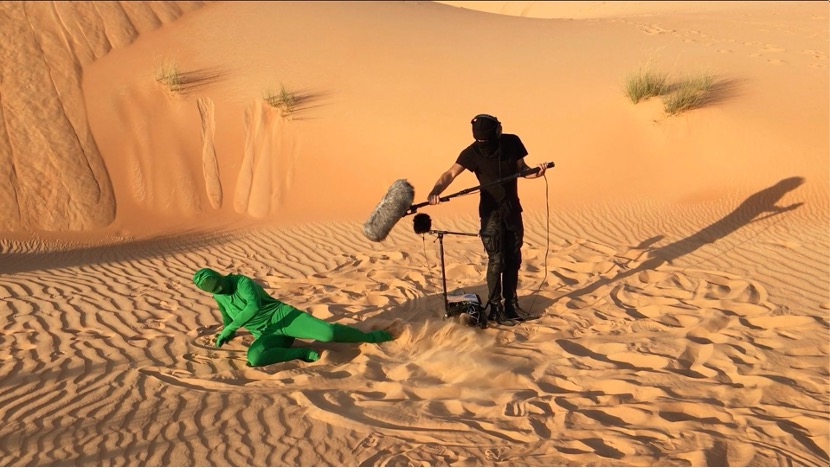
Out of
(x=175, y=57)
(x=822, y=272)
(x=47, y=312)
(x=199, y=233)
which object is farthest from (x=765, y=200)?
(x=175, y=57)

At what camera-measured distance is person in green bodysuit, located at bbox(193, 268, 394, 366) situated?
499cm

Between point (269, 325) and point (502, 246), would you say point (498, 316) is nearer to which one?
point (502, 246)

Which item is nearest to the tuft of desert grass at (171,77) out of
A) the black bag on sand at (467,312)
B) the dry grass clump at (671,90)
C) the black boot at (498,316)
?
the dry grass clump at (671,90)

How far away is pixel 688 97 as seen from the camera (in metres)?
10.8

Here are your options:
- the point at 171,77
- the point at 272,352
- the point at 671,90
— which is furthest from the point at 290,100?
the point at 272,352

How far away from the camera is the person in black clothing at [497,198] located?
16.8ft

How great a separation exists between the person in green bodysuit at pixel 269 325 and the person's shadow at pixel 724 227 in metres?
2.45

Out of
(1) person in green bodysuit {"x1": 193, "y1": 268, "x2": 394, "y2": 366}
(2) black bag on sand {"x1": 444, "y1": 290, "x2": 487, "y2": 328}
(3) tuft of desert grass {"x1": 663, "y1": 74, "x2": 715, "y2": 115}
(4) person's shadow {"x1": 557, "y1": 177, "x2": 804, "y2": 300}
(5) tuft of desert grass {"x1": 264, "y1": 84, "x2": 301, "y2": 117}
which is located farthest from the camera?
(5) tuft of desert grass {"x1": 264, "y1": 84, "x2": 301, "y2": 117}

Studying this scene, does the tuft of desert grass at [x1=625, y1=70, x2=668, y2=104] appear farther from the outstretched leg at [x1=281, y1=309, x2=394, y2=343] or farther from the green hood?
the green hood

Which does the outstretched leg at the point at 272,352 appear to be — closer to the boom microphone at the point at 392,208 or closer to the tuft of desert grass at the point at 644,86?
the boom microphone at the point at 392,208

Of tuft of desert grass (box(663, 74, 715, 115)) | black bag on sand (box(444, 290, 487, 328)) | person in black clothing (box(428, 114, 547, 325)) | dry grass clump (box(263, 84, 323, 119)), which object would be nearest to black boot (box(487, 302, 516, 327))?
person in black clothing (box(428, 114, 547, 325))

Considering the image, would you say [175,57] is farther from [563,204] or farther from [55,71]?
[563,204]

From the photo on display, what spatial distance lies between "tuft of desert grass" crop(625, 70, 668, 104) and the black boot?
699cm

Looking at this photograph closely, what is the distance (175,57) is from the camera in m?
13.4
